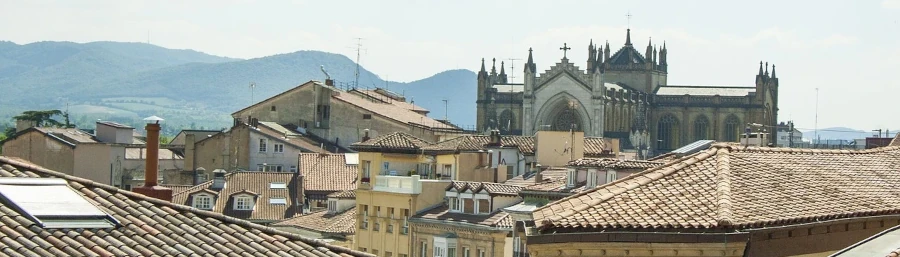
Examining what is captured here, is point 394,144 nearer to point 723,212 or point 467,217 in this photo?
point 467,217

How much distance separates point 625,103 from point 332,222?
99.6 m

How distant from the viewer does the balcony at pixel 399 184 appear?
2109 inches

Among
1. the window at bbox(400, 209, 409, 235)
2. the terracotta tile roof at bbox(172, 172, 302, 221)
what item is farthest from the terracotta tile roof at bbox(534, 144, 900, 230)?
the terracotta tile roof at bbox(172, 172, 302, 221)

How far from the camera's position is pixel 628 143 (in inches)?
6029

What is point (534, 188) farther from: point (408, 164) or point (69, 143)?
point (69, 143)

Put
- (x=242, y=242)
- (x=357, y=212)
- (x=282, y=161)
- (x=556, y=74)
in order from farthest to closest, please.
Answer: (x=556, y=74), (x=282, y=161), (x=357, y=212), (x=242, y=242)

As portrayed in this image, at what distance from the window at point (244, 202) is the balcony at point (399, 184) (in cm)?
1159

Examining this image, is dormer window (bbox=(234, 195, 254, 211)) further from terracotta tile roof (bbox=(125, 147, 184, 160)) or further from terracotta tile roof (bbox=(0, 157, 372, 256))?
terracotta tile roof (bbox=(0, 157, 372, 256))

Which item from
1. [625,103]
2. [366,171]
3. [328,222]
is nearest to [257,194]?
[328,222]

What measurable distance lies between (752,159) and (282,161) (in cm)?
6258

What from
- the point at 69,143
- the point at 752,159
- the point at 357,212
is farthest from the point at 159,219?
the point at 69,143

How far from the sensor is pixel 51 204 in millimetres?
17031

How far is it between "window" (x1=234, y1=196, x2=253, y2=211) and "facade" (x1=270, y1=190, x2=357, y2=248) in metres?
4.08

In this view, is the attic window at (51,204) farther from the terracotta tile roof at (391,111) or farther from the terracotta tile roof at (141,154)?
the terracotta tile roof at (391,111)
